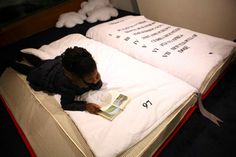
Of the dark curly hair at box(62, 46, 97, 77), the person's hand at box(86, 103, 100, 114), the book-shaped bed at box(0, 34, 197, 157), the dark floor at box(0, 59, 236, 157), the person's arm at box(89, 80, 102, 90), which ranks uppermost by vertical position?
the dark curly hair at box(62, 46, 97, 77)

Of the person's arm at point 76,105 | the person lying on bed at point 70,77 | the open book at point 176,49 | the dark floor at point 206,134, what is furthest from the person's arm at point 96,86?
the dark floor at point 206,134

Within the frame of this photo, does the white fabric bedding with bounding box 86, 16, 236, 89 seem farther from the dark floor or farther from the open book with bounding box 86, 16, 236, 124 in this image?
the dark floor

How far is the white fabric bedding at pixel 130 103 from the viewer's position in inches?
45.9

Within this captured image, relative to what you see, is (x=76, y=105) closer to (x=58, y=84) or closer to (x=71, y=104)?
(x=71, y=104)

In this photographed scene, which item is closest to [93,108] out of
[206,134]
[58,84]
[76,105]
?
[76,105]

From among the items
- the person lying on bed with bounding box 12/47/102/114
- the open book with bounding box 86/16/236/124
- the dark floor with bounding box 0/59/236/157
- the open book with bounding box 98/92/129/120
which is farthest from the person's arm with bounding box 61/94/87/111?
the open book with bounding box 86/16/236/124

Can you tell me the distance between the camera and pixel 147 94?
4.54 feet

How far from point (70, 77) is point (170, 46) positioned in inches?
35.2

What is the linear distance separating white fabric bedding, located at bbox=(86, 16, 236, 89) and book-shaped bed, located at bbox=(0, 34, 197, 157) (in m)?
0.10

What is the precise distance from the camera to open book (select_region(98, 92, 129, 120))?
1296 millimetres

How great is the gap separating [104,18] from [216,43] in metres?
1.67

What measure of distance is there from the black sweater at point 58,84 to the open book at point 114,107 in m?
0.15

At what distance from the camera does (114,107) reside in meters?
1.34

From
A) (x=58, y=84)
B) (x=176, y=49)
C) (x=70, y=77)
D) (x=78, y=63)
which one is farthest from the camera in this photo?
(x=176, y=49)
